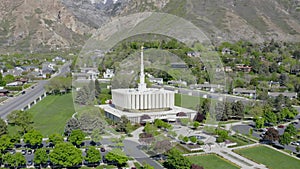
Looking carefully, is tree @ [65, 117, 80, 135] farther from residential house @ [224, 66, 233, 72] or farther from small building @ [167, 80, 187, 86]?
residential house @ [224, 66, 233, 72]

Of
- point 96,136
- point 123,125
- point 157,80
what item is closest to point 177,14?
point 157,80

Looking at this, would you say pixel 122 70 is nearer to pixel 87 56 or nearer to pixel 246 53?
pixel 87 56

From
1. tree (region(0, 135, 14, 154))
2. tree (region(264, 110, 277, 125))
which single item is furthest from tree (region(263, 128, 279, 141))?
tree (region(0, 135, 14, 154))

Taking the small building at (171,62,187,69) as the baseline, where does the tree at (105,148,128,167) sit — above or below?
below

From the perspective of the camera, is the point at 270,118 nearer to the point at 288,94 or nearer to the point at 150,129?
the point at 150,129

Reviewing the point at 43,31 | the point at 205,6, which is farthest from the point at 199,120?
the point at 43,31
